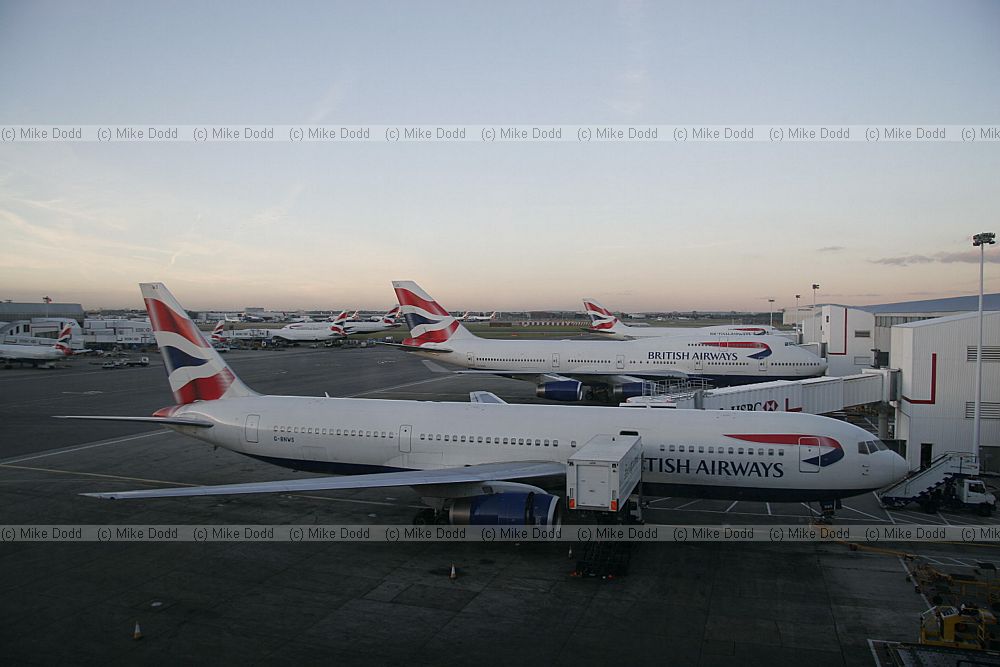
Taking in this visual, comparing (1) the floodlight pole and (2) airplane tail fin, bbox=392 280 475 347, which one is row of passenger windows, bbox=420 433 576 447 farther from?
(2) airplane tail fin, bbox=392 280 475 347

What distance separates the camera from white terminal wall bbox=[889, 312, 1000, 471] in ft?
84.9

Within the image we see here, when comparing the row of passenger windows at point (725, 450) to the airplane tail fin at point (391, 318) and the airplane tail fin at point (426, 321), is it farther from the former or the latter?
the airplane tail fin at point (391, 318)

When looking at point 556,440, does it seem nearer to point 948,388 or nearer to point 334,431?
point 334,431

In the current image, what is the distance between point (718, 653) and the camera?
12.6m

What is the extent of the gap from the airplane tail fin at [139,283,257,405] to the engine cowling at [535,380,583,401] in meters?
24.7

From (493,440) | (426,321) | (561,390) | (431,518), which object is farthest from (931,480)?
(426,321)

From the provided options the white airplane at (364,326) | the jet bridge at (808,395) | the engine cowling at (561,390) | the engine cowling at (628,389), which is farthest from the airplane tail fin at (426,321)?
the white airplane at (364,326)

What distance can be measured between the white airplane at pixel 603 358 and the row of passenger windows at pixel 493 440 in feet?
76.0

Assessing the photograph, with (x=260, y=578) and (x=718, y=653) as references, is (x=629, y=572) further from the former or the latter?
(x=260, y=578)

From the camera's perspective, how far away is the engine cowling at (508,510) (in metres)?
17.2

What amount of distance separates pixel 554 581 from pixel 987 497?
17.1 metres

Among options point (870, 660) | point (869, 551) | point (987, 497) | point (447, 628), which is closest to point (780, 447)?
point (869, 551)

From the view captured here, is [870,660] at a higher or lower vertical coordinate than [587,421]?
lower

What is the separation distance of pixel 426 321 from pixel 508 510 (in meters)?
35.9
